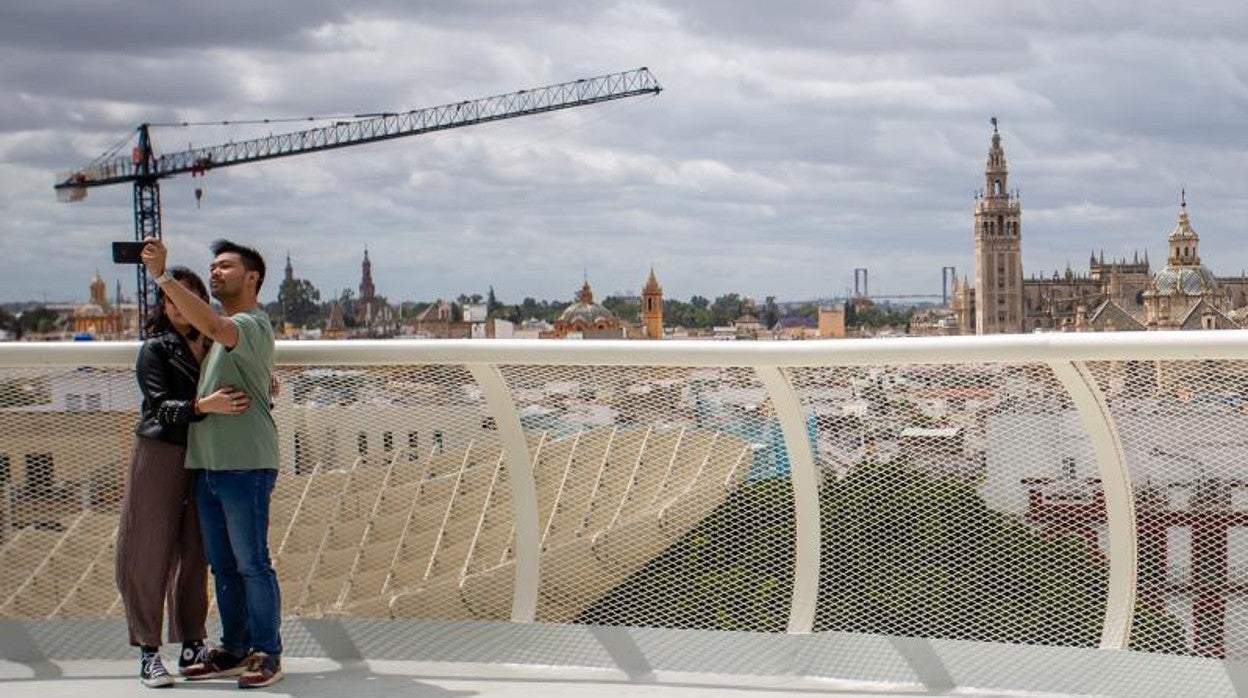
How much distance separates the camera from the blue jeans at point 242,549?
12.1ft

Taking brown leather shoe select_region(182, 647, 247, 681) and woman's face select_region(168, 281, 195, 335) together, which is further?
brown leather shoe select_region(182, 647, 247, 681)

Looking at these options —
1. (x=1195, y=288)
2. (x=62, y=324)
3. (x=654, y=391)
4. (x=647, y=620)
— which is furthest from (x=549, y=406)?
(x=62, y=324)

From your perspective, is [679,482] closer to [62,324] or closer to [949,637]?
[949,637]

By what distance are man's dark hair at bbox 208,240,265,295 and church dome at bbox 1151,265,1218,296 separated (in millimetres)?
141744

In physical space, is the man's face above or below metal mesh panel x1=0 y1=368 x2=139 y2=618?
above

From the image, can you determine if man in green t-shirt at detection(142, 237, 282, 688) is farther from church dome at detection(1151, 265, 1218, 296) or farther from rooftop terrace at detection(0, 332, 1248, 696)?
church dome at detection(1151, 265, 1218, 296)

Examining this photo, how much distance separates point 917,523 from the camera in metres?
3.67

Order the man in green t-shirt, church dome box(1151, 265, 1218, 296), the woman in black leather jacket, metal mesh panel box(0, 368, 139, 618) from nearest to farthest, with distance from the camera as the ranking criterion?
the man in green t-shirt → the woman in black leather jacket → metal mesh panel box(0, 368, 139, 618) → church dome box(1151, 265, 1218, 296)

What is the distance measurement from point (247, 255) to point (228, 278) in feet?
0.30

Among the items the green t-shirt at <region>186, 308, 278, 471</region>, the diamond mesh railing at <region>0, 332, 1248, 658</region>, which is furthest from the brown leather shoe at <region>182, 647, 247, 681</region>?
the green t-shirt at <region>186, 308, 278, 471</region>

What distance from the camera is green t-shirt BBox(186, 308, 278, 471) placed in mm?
3672

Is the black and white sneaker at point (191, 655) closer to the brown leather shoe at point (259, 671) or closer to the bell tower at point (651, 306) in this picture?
the brown leather shoe at point (259, 671)

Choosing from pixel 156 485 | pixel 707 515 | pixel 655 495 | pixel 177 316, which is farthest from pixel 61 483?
pixel 707 515

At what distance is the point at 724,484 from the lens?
3.76 meters
